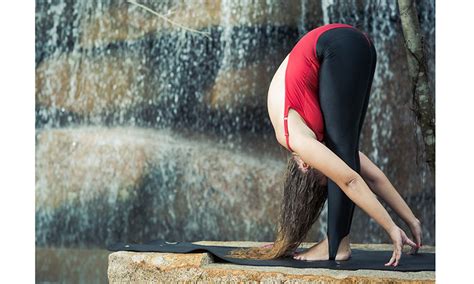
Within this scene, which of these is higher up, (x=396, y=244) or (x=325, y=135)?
(x=325, y=135)

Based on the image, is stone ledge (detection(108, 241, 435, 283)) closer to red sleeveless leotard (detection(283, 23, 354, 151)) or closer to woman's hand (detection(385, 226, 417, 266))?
woman's hand (detection(385, 226, 417, 266))

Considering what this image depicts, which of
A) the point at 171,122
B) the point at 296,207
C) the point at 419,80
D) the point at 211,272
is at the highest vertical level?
the point at 419,80

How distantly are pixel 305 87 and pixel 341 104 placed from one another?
0.12 meters

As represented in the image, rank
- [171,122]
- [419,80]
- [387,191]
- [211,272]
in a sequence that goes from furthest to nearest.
→ [171,122]
[419,80]
[387,191]
[211,272]

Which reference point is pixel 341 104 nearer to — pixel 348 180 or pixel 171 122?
pixel 348 180

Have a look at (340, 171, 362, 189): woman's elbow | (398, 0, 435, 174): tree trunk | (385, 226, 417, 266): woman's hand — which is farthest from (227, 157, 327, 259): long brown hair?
(398, 0, 435, 174): tree trunk

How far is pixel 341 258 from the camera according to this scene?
6.79 ft

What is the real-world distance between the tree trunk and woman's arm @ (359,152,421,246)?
122cm

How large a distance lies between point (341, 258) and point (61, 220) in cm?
272

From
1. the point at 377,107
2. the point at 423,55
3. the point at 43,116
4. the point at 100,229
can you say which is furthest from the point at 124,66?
the point at 423,55

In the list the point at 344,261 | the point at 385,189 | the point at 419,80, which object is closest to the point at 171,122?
the point at 419,80

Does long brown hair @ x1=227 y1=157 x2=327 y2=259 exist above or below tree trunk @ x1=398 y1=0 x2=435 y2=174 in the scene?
below

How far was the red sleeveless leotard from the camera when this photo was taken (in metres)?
2.08

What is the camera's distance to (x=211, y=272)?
1952 mm
